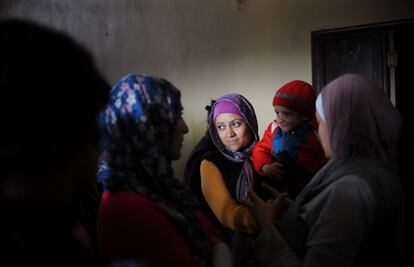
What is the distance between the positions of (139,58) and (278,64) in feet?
4.04

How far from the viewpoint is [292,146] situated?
6.90 feet

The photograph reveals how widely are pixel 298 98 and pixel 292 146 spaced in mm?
284

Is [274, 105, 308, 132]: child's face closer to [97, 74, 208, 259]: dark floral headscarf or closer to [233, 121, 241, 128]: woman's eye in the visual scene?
[233, 121, 241, 128]: woman's eye

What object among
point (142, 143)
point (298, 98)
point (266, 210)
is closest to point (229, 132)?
point (298, 98)

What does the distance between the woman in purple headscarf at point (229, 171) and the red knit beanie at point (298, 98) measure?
10.2 inches

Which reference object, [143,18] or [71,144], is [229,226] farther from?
[143,18]

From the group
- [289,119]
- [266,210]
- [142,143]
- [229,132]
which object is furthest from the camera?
[289,119]

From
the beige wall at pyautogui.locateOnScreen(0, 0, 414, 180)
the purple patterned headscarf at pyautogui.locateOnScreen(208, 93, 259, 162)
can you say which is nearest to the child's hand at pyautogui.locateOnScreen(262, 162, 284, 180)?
the purple patterned headscarf at pyautogui.locateOnScreen(208, 93, 259, 162)

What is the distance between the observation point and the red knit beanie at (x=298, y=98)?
2.18 meters

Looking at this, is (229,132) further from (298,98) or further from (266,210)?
(266,210)

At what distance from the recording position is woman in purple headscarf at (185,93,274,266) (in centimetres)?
171

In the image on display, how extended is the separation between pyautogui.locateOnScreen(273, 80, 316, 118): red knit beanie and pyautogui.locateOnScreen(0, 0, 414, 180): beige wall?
85 cm

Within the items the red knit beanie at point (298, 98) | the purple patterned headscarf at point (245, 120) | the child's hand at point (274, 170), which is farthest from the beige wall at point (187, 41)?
the child's hand at point (274, 170)

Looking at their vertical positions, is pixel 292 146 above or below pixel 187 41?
below
